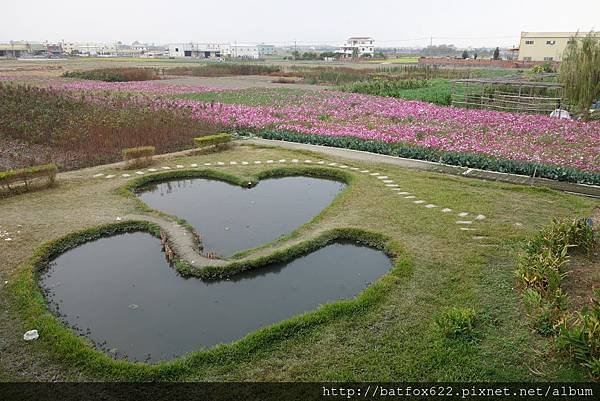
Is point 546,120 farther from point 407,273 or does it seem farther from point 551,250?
point 407,273

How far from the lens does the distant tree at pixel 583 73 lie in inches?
625

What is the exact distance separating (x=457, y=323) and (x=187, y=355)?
251cm

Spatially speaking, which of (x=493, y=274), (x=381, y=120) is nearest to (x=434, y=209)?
(x=493, y=274)

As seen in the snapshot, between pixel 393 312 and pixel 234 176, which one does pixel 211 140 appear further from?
pixel 393 312

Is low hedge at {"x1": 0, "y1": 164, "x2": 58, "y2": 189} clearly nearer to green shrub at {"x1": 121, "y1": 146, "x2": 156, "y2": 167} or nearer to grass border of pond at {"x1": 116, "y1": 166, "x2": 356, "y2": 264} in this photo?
grass border of pond at {"x1": 116, "y1": 166, "x2": 356, "y2": 264}

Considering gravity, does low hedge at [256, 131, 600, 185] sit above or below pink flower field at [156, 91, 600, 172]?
below

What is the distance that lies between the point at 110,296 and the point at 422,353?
11.7 feet

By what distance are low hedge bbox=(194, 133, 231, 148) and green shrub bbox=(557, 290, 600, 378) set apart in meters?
9.91

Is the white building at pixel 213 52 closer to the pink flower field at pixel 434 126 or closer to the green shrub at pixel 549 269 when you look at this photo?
the pink flower field at pixel 434 126

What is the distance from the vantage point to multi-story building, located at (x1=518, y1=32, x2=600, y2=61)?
57.1m

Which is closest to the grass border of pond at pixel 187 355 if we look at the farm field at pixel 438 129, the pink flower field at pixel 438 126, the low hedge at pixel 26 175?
the low hedge at pixel 26 175

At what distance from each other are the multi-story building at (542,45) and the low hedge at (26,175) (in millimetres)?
63572

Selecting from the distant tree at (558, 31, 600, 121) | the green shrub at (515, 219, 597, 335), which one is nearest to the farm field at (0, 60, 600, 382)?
the green shrub at (515, 219, 597, 335)

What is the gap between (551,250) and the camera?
5055mm
